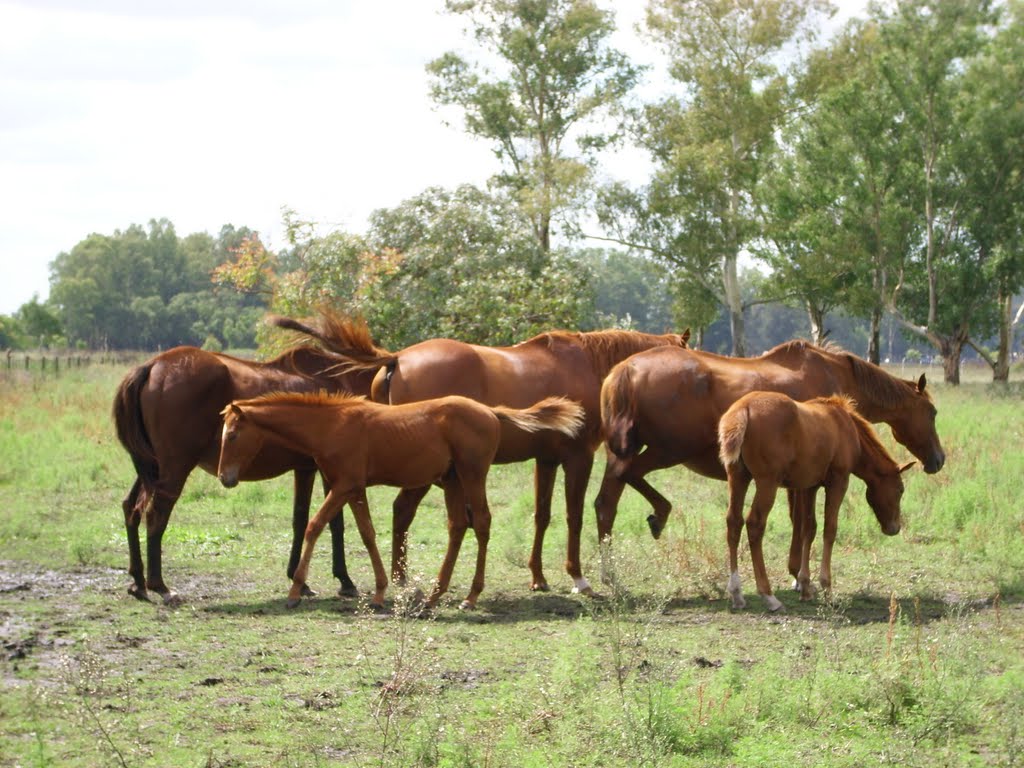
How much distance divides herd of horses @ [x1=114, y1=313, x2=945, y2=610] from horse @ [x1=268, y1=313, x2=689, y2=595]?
0.01m

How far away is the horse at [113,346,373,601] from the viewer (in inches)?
354

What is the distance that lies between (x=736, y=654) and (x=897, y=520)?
2.84 m

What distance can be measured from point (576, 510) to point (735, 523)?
1363 mm

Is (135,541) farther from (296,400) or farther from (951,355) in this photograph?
(951,355)

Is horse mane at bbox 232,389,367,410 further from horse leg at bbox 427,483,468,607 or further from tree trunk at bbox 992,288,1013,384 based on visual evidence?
tree trunk at bbox 992,288,1013,384

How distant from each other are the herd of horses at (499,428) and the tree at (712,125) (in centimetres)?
3215

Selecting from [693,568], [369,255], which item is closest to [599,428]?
[693,568]

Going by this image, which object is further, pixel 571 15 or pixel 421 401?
pixel 571 15

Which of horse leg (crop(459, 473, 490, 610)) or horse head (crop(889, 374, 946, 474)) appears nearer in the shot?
horse leg (crop(459, 473, 490, 610))

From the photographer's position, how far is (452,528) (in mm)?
8789

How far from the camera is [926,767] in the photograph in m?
5.09

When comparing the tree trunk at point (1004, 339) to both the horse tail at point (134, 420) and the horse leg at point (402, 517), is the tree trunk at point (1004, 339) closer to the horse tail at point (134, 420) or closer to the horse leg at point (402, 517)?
the horse leg at point (402, 517)

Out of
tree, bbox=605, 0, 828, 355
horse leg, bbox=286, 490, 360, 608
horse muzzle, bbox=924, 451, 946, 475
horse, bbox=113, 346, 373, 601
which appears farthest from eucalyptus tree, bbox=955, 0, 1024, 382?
horse leg, bbox=286, 490, 360, 608

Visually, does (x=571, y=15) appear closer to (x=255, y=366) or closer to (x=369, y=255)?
(x=369, y=255)
